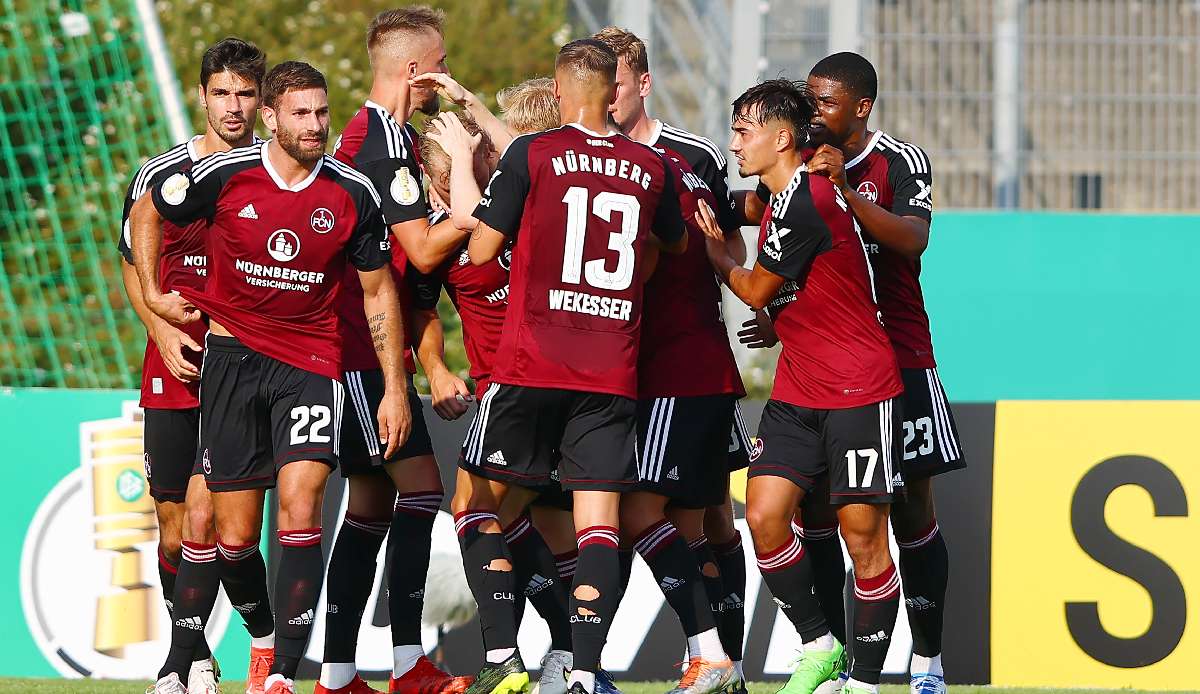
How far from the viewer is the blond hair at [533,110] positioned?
6.40 m

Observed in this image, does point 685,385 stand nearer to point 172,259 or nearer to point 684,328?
point 684,328

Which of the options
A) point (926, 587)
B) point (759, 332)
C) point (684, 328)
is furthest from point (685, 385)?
point (926, 587)

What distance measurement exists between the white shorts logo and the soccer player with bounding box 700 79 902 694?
58.2 inches

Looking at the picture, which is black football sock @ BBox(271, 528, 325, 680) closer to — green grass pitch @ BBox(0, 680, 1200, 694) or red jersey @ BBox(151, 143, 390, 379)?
red jersey @ BBox(151, 143, 390, 379)

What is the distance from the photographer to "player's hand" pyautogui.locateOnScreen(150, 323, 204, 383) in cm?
634

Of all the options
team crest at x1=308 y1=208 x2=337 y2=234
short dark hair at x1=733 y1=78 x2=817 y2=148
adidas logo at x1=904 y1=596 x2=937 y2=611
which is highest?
short dark hair at x1=733 y1=78 x2=817 y2=148

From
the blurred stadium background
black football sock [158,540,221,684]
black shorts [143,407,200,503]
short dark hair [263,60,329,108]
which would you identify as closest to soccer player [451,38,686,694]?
short dark hair [263,60,329,108]

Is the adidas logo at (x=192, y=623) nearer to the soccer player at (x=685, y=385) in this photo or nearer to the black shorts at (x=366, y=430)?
the black shorts at (x=366, y=430)

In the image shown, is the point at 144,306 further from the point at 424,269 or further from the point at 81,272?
the point at 81,272

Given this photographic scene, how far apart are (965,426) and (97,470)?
4.09 meters

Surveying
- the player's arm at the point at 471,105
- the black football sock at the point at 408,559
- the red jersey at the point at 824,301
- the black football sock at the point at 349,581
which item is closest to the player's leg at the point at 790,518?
the red jersey at the point at 824,301

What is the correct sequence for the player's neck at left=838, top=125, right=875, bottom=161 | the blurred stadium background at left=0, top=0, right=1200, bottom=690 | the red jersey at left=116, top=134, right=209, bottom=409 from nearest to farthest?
the player's neck at left=838, top=125, right=875, bottom=161 → the red jersey at left=116, top=134, right=209, bottom=409 → the blurred stadium background at left=0, top=0, right=1200, bottom=690

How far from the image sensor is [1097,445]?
7832mm

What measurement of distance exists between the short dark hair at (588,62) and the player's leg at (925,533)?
5.38 feet
